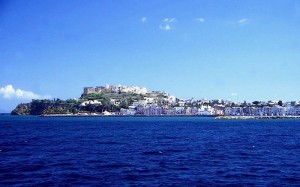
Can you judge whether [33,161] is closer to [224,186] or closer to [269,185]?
[224,186]

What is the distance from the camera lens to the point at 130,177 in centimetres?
2344

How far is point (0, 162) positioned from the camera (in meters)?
29.0

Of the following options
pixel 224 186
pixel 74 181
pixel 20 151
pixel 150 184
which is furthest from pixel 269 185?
pixel 20 151

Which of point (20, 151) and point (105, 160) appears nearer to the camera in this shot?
point (105, 160)

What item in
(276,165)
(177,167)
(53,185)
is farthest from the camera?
(276,165)

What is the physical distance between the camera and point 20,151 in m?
36.1

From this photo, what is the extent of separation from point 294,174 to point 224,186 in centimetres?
669

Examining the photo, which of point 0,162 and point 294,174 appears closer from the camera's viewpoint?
point 294,174

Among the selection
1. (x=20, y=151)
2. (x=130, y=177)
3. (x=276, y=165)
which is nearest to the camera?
(x=130, y=177)

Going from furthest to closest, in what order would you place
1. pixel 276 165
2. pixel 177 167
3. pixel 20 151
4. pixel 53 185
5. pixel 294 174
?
pixel 20 151 < pixel 276 165 < pixel 177 167 < pixel 294 174 < pixel 53 185

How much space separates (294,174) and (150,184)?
1040cm

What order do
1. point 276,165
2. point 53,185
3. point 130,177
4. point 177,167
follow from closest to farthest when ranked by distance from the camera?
point 53,185, point 130,177, point 177,167, point 276,165

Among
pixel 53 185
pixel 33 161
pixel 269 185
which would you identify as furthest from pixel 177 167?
pixel 33 161

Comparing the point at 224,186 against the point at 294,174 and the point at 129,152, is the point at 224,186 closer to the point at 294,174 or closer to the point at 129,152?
the point at 294,174
